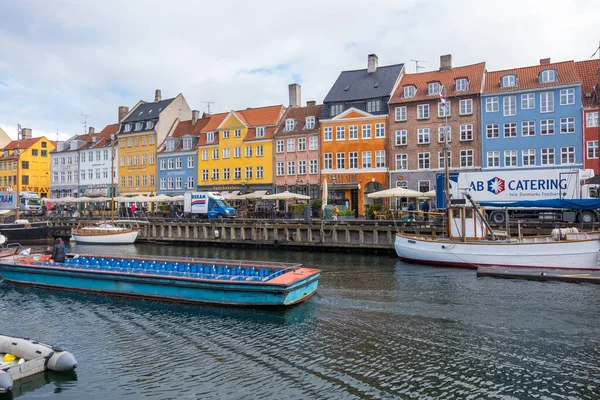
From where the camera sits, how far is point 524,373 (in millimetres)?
10562

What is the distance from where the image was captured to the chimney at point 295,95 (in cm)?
5597

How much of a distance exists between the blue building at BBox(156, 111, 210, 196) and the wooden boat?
118 feet

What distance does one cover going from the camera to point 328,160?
48188 millimetres

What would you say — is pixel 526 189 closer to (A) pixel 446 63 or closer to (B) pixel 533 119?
(B) pixel 533 119

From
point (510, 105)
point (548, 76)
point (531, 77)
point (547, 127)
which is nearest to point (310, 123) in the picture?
point (510, 105)

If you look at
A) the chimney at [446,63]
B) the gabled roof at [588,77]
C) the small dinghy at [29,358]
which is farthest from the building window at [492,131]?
the small dinghy at [29,358]

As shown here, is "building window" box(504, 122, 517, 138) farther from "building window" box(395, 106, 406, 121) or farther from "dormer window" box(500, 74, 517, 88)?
"building window" box(395, 106, 406, 121)

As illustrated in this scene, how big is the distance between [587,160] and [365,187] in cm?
1855

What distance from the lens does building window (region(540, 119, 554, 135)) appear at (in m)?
39.8

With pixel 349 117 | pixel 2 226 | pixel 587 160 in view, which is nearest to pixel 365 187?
pixel 349 117

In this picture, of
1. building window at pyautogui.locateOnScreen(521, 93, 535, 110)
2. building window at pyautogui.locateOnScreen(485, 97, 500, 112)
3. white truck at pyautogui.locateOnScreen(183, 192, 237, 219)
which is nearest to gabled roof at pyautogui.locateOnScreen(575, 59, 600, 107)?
building window at pyautogui.locateOnScreen(521, 93, 535, 110)

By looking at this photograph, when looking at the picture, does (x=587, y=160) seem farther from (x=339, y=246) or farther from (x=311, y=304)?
(x=311, y=304)

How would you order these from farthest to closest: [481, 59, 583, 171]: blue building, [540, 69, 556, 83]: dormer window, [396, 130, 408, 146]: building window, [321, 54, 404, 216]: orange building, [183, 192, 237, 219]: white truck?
[321, 54, 404, 216]: orange building < [396, 130, 408, 146]: building window < [183, 192, 237, 219]: white truck < [540, 69, 556, 83]: dormer window < [481, 59, 583, 171]: blue building

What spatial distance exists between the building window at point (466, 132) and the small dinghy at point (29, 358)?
38.3m
